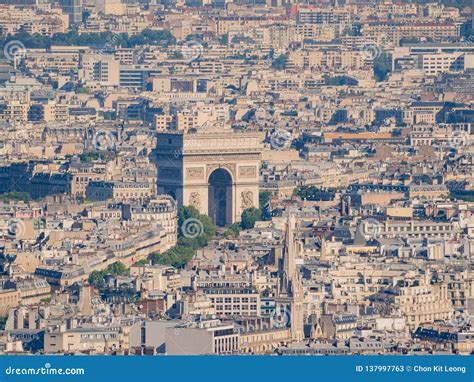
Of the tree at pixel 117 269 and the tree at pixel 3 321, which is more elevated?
the tree at pixel 117 269

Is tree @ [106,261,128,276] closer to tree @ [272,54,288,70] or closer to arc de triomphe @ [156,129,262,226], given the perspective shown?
arc de triomphe @ [156,129,262,226]

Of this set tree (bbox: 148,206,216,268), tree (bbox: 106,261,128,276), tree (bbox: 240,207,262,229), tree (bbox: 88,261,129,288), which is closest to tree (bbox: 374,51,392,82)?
tree (bbox: 240,207,262,229)

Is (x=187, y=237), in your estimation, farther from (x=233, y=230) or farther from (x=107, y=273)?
(x=107, y=273)

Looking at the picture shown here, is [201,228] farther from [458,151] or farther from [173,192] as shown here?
[458,151]

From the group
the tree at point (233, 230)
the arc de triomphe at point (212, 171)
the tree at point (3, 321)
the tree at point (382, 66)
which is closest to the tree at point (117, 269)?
the tree at point (3, 321)

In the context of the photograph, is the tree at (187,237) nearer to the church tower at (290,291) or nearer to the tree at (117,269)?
the tree at (117,269)

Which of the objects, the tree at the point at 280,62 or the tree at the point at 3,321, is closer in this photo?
the tree at the point at 3,321

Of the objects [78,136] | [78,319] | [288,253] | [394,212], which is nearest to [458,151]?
[78,136]
